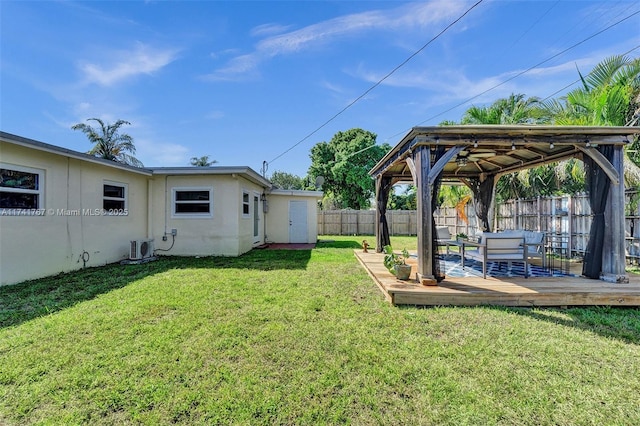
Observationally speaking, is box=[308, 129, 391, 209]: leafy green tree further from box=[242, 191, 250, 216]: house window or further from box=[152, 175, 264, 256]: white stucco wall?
box=[152, 175, 264, 256]: white stucco wall

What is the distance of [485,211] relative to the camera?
9195mm

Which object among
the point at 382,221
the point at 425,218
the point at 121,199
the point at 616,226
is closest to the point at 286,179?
the point at 121,199

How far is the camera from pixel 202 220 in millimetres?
9297

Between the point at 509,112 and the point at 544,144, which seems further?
the point at 509,112

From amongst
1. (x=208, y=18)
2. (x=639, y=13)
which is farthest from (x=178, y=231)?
(x=639, y=13)

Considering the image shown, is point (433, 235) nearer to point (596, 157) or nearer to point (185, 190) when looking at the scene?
point (596, 157)

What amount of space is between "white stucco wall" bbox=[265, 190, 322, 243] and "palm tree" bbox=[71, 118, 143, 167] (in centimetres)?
1058

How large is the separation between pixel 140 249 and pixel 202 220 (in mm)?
1900

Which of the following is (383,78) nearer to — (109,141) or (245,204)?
(245,204)

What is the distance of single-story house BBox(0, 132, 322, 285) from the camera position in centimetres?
556

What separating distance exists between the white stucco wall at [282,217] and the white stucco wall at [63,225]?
5.90 m

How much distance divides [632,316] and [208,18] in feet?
39.0

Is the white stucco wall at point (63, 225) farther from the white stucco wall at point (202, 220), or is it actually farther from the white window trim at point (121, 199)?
the white stucco wall at point (202, 220)

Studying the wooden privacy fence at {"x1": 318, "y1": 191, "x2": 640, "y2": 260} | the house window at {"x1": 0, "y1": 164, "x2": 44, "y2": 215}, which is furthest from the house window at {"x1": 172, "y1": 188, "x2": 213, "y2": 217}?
the wooden privacy fence at {"x1": 318, "y1": 191, "x2": 640, "y2": 260}
